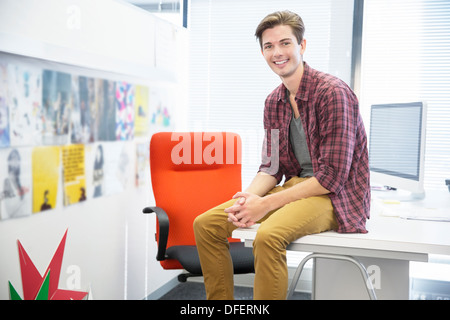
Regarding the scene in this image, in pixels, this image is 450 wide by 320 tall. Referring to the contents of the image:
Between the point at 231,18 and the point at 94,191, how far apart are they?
1.71 m

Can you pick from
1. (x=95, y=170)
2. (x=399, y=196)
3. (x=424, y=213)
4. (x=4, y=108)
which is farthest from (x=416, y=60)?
(x=4, y=108)

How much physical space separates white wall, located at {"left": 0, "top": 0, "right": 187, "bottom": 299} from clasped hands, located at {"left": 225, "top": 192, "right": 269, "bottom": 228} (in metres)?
0.83

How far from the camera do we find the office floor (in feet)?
10.4

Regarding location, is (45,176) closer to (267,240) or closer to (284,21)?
(267,240)

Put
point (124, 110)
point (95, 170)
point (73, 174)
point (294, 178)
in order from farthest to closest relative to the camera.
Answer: point (124, 110)
point (95, 170)
point (73, 174)
point (294, 178)

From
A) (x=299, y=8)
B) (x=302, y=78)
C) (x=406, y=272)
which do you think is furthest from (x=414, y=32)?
(x=406, y=272)

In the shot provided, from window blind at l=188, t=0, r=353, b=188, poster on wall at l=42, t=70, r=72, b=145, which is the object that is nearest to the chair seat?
poster on wall at l=42, t=70, r=72, b=145

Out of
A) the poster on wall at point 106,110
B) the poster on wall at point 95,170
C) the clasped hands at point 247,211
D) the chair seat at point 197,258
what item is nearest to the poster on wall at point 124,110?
the poster on wall at point 106,110

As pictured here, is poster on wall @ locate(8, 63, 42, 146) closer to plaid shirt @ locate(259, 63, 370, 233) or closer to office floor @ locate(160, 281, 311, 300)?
plaid shirt @ locate(259, 63, 370, 233)

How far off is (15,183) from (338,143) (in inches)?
47.2

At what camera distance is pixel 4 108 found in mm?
1767

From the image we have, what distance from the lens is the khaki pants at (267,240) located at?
1.55 metres

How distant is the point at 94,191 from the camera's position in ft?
7.69
